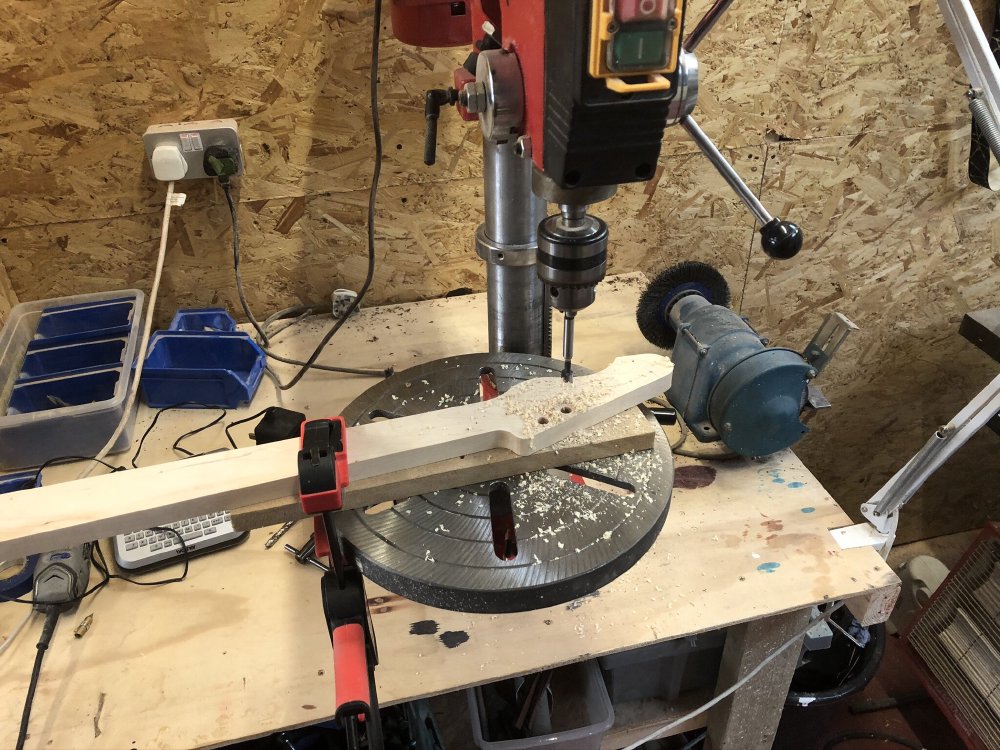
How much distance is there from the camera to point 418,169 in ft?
4.26

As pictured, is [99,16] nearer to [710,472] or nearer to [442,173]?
[442,173]

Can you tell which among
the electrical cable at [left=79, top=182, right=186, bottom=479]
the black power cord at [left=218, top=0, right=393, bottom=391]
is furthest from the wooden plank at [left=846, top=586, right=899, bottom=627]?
the electrical cable at [left=79, top=182, right=186, bottom=479]

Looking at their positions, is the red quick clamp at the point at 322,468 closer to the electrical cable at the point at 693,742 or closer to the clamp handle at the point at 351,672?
the clamp handle at the point at 351,672

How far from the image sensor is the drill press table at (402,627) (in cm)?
72

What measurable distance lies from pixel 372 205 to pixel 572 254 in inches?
27.7

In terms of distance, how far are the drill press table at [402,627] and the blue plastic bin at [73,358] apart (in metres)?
0.22

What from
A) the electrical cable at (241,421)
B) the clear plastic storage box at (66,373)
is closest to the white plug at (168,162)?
the clear plastic storage box at (66,373)

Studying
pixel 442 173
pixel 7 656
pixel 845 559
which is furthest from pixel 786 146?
pixel 7 656

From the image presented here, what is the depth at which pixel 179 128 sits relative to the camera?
1.16 metres

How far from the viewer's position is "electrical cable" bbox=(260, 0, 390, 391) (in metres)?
1.14

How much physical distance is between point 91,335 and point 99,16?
19.3 inches

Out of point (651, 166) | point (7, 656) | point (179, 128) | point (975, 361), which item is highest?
point (651, 166)

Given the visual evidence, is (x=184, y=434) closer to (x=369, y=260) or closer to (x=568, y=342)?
(x=369, y=260)

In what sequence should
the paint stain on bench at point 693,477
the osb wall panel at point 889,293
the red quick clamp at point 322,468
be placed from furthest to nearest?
the osb wall panel at point 889,293 < the paint stain on bench at point 693,477 < the red quick clamp at point 322,468
